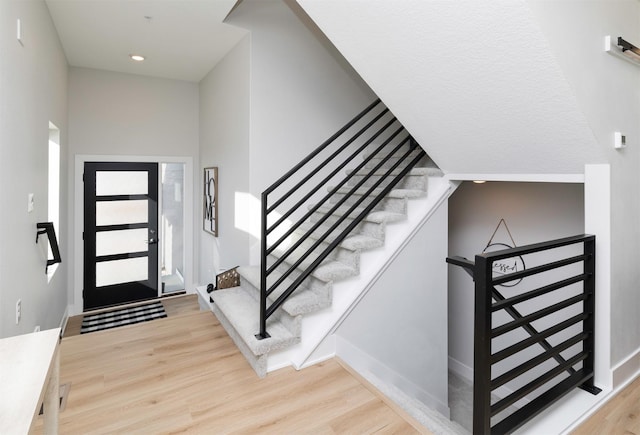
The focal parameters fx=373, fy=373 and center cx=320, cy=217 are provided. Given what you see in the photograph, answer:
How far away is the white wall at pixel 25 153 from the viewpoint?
198 cm

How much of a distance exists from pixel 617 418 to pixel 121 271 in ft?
17.5

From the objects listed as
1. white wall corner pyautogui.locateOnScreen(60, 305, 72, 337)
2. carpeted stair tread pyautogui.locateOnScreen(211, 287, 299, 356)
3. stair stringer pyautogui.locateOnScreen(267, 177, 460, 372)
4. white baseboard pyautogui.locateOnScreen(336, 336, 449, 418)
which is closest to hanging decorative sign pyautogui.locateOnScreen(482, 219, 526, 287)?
stair stringer pyautogui.locateOnScreen(267, 177, 460, 372)

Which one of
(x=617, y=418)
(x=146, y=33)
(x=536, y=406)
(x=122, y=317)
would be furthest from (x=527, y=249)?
(x=122, y=317)

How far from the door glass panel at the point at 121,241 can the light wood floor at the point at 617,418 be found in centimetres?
509

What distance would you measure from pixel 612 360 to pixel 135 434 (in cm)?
271

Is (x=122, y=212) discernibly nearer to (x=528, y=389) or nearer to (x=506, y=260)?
(x=506, y=260)

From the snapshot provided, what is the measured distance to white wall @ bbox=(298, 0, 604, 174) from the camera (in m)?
1.77

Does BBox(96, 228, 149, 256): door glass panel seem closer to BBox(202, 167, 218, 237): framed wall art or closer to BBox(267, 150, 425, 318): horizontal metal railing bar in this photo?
BBox(202, 167, 218, 237): framed wall art

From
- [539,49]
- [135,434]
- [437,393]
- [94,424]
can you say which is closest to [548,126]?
[539,49]

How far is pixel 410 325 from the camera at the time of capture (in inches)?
121

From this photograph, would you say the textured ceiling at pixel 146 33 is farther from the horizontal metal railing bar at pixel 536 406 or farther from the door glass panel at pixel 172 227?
the horizontal metal railing bar at pixel 536 406

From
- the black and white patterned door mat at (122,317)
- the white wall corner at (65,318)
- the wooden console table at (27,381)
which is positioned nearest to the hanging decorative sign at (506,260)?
the wooden console table at (27,381)

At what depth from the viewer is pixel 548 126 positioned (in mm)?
2078

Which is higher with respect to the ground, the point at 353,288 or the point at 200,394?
the point at 353,288
